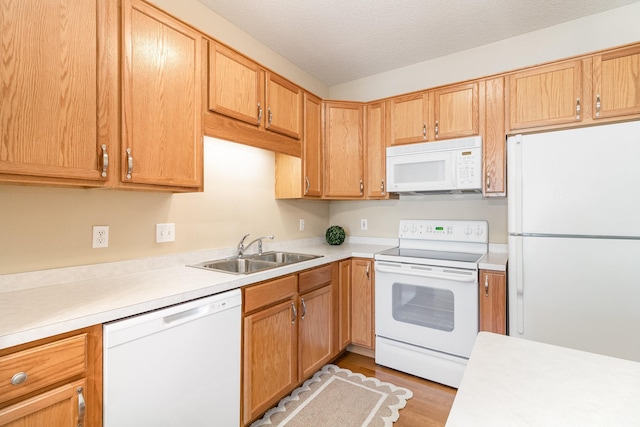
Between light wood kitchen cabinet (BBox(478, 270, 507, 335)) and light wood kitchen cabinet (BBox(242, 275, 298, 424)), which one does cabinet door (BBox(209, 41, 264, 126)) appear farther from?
light wood kitchen cabinet (BBox(478, 270, 507, 335))

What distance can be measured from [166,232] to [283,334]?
97 centimetres

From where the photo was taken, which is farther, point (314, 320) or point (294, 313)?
point (314, 320)

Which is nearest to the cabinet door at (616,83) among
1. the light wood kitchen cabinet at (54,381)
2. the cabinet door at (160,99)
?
the cabinet door at (160,99)

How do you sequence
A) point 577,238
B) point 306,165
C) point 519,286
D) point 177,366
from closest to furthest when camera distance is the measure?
point 177,366
point 577,238
point 519,286
point 306,165

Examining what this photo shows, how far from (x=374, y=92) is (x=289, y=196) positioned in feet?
4.93

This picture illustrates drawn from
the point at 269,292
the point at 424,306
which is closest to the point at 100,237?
the point at 269,292

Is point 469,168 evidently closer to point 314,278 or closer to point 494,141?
point 494,141

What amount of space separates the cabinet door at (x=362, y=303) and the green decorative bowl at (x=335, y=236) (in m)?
0.44

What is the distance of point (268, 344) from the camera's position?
179 centimetres

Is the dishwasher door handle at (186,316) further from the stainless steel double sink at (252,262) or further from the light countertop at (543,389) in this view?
the light countertop at (543,389)

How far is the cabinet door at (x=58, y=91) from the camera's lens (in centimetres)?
109

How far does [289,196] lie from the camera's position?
262cm

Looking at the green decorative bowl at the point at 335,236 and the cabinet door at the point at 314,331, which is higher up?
the green decorative bowl at the point at 335,236

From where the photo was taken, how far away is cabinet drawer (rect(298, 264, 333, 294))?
2.05m
